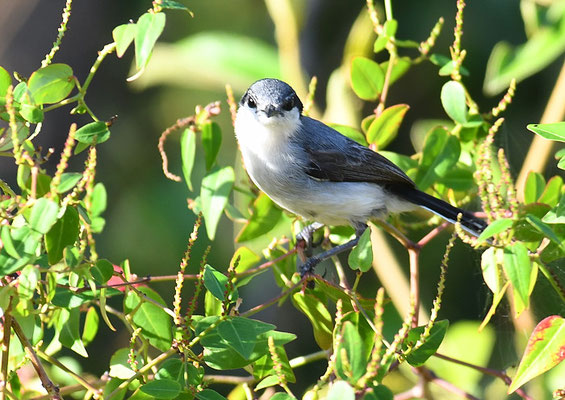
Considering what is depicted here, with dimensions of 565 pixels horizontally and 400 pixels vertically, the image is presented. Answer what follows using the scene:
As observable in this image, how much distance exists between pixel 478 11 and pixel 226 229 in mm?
1795

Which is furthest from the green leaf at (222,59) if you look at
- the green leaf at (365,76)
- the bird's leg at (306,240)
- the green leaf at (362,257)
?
the green leaf at (362,257)

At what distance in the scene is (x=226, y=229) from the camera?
4355mm

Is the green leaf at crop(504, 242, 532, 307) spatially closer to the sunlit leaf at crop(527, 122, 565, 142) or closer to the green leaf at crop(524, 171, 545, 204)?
the sunlit leaf at crop(527, 122, 565, 142)

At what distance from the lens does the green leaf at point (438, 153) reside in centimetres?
200

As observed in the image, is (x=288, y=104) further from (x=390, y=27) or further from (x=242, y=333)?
(x=242, y=333)

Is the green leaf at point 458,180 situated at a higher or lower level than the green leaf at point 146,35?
lower

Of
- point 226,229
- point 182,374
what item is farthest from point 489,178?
point 226,229

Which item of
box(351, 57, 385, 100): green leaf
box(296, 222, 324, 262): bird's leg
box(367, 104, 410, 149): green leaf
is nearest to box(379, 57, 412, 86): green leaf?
box(351, 57, 385, 100): green leaf

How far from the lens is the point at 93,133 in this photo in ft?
4.89

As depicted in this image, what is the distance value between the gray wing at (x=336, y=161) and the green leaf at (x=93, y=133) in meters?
1.18

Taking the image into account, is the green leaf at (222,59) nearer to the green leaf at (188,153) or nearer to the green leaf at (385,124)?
the green leaf at (385,124)

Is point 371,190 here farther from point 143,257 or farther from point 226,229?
point 143,257

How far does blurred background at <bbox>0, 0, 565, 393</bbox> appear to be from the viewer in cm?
291

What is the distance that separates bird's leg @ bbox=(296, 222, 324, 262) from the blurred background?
0.35 meters
